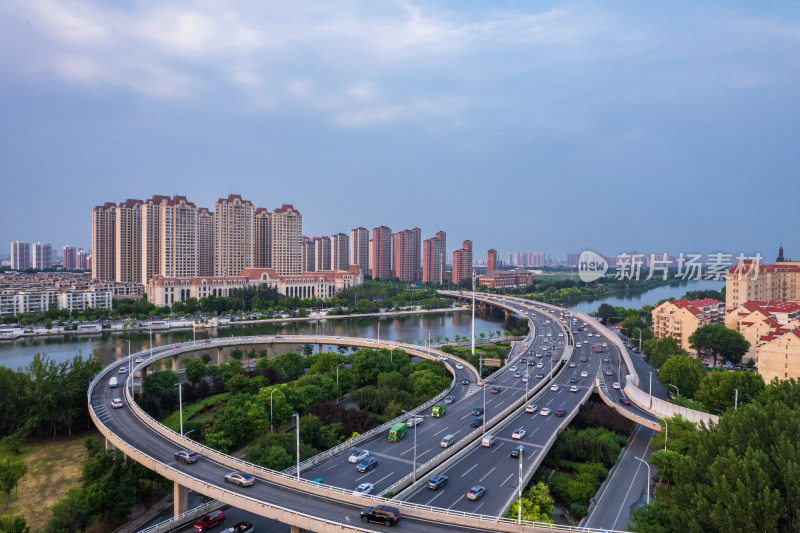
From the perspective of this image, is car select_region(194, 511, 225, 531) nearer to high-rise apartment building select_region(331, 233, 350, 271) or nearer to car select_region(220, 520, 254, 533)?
car select_region(220, 520, 254, 533)

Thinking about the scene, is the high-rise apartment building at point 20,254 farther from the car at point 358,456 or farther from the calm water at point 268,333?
the car at point 358,456

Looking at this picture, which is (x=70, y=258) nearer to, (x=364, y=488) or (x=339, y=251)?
(x=339, y=251)

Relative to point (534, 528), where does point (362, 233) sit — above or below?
above

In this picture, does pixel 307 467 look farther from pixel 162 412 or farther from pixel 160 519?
pixel 162 412

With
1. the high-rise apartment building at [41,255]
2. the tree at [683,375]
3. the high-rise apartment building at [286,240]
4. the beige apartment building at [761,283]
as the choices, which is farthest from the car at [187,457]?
the high-rise apartment building at [41,255]

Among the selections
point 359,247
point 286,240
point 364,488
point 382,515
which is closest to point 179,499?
point 364,488

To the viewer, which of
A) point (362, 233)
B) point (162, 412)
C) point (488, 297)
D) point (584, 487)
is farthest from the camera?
point (362, 233)

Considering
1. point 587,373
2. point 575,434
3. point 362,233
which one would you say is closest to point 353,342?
point 587,373
